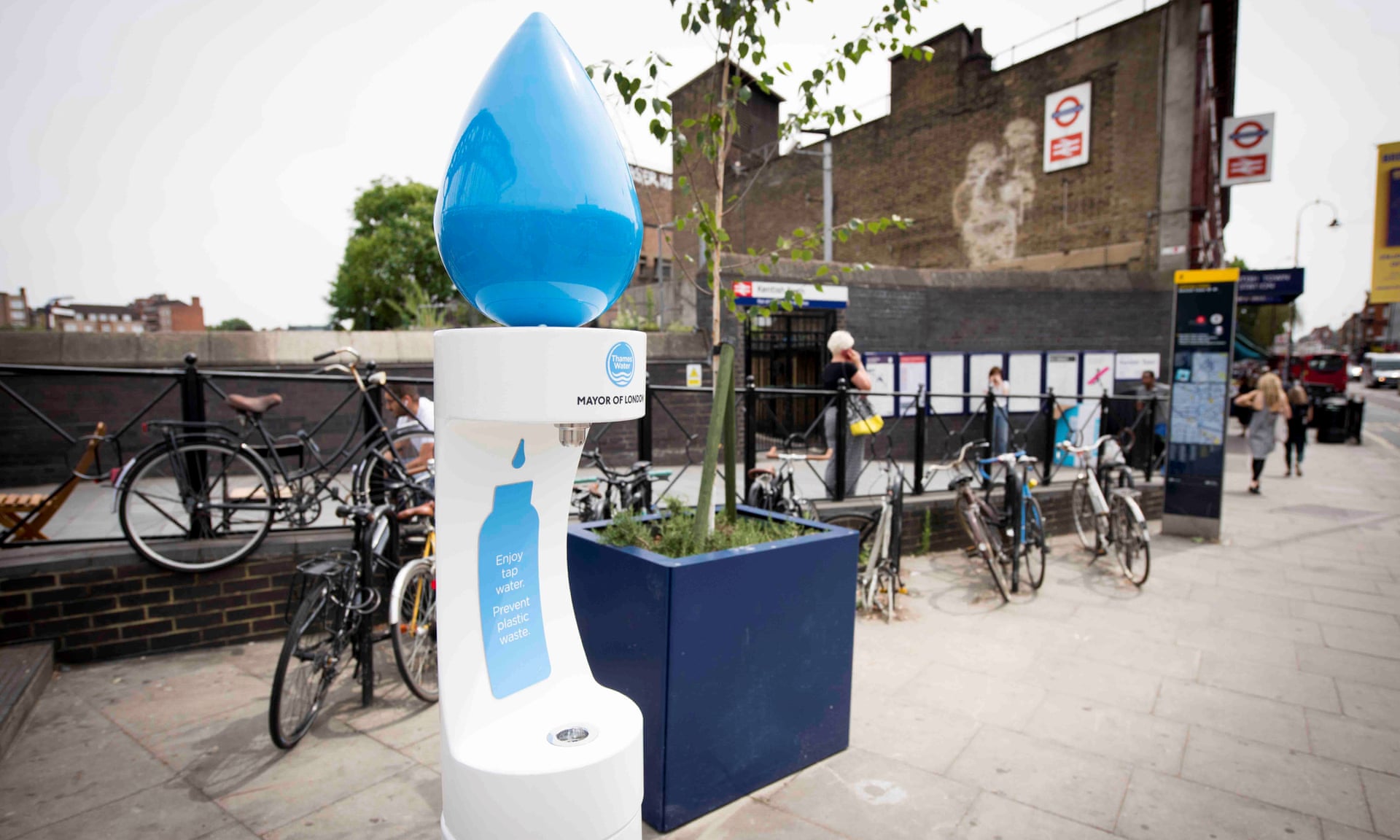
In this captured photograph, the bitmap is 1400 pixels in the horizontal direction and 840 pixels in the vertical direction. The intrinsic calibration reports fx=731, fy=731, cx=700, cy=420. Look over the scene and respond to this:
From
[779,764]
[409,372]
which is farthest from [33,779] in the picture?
[409,372]

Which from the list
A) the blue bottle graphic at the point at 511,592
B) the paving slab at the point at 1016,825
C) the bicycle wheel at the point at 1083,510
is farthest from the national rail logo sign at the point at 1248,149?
the blue bottle graphic at the point at 511,592

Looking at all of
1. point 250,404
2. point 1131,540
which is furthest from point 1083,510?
point 250,404

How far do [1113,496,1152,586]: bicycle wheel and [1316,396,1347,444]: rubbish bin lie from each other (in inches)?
675

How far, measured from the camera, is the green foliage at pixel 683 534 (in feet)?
9.53

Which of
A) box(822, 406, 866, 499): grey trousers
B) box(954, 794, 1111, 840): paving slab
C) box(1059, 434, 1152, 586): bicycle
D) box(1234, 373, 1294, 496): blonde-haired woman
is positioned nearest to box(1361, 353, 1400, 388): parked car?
box(1234, 373, 1294, 496): blonde-haired woman

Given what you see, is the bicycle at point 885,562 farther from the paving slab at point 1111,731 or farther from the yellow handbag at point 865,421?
the paving slab at point 1111,731

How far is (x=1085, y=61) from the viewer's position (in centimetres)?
1716

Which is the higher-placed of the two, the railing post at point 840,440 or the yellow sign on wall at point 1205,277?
the yellow sign on wall at point 1205,277

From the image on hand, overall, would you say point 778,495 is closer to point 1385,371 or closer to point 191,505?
point 191,505

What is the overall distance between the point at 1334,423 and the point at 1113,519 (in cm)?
1736

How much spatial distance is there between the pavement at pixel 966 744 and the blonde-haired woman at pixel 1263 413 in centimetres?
589

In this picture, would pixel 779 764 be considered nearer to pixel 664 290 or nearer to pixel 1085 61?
pixel 664 290

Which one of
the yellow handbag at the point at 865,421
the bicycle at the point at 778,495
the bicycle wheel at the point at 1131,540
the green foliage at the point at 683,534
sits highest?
the yellow handbag at the point at 865,421

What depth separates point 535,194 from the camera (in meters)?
1.71
